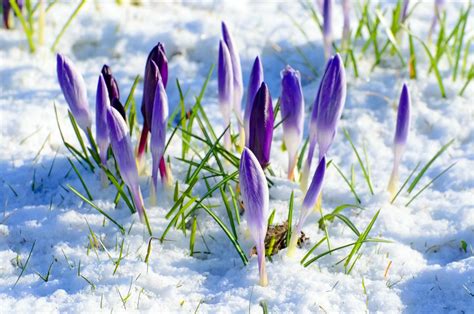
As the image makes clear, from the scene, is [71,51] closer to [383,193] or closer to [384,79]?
[384,79]

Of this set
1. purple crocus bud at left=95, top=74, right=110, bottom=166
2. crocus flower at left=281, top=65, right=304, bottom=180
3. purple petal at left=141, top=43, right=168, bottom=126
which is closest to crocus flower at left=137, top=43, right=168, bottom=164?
purple petal at left=141, top=43, right=168, bottom=126

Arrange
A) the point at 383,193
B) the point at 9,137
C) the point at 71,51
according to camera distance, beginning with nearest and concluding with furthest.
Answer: the point at 383,193 < the point at 9,137 < the point at 71,51

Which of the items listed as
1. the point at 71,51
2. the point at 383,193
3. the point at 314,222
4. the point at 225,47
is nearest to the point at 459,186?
the point at 383,193

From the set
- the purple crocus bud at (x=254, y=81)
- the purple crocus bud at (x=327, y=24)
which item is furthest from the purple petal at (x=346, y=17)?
the purple crocus bud at (x=254, y=81)

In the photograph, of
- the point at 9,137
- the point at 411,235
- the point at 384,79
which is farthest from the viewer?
the point at 384,79

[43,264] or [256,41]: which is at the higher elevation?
[256,41]

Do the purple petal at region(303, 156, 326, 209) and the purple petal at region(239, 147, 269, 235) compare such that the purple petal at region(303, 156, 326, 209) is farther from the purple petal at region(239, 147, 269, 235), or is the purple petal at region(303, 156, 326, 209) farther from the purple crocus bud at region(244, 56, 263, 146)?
the purple crocus bud at region(244, 56, 263, 146)
